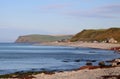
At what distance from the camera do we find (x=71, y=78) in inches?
1510

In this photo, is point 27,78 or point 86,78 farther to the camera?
point 27,78

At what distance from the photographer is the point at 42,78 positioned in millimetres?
40469

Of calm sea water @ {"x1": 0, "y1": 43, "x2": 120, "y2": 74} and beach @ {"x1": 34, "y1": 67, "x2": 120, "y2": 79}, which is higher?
beach @ {"x1": 34, "y1": 67, "x2": 120, "y2": 79}

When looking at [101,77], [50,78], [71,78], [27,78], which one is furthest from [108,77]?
[27,78]

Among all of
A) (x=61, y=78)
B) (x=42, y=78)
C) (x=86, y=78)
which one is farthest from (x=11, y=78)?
(x=86, y=78)

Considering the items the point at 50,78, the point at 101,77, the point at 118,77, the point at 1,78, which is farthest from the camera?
the point at 1,78

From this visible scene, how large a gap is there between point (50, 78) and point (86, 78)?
4.78 meters

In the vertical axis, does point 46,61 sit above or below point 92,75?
below

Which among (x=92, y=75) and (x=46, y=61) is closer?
(x=92, y=75)

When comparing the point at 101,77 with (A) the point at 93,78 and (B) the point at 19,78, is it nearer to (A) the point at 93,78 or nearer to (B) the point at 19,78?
(A) the point at 93,78

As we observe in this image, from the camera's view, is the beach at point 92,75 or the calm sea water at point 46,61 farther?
the calm sea water at point 46,61

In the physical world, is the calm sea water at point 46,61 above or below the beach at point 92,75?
below

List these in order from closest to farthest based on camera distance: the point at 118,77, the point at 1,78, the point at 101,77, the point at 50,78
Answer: the point at 118,77 → the point at 101,77 → the point at 50,78 → the point at 1,78

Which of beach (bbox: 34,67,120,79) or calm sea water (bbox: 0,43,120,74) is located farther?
calm sea water (bbox: 0,43,120,74)
